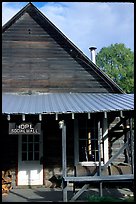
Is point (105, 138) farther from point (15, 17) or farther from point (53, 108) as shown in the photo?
point (15, 17)

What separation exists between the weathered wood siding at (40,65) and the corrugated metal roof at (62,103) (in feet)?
1.39

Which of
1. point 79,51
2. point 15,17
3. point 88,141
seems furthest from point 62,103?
point 15,17

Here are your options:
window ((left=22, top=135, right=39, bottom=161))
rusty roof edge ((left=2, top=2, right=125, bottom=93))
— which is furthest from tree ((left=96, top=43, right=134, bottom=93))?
window ((left=22, top=135, right=39, bottom=161))

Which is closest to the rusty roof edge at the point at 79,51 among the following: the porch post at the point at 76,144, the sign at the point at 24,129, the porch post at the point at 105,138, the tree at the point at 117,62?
the porch post at the point at 105,138

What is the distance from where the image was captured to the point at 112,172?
29.4 ft

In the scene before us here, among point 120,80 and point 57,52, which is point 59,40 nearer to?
point 57,52

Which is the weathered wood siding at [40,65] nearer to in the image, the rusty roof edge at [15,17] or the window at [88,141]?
the rusty roof edge at [15,17]

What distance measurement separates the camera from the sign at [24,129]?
8438mm

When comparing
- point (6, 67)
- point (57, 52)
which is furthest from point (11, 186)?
point (57, 52)

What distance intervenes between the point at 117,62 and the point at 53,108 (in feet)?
158

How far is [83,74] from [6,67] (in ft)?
10.6

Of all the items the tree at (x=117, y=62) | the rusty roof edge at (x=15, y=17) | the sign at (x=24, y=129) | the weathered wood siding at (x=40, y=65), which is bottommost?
the sign at (x=24, y=129)

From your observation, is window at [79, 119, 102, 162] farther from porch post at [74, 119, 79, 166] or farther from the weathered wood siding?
the weathered wood siding

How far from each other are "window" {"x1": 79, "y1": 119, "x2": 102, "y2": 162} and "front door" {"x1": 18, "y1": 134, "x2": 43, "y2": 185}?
157 cm
